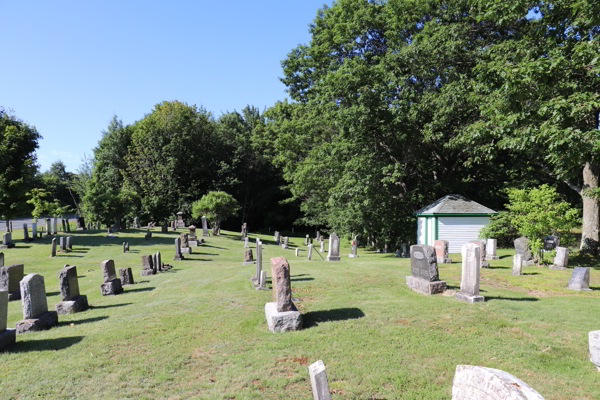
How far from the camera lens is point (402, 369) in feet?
19.3

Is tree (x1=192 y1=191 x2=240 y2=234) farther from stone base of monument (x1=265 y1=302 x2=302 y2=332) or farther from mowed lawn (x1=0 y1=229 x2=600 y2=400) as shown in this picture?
stone base of monument (x1=265 y1=302 x2=302 y2=332)

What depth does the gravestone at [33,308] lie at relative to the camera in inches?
335

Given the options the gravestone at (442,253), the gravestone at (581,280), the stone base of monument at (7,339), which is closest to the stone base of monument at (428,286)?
the gravestone at (581,280)

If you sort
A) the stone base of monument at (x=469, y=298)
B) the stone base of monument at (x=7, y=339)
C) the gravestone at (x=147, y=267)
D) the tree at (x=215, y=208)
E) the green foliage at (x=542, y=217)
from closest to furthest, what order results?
Result: the stone base of monument at (x=7, y=339) < the stone base of monument at (x=469, y=298) < the green foliage at (x=542, y=217) < the gravestone at (x=147, y=267) < the tree at (x=215, y=208)

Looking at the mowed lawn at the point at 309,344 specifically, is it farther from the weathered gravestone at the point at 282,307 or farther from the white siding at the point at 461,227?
the white siding at the point at 461,227

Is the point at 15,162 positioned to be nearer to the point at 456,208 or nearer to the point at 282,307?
the point at 282,307

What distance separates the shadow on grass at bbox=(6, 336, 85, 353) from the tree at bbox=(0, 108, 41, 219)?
23657mm

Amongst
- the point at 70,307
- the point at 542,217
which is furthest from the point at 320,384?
the point at 542,217

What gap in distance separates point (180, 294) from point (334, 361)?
282 inches

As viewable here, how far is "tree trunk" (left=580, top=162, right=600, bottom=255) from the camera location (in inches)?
731

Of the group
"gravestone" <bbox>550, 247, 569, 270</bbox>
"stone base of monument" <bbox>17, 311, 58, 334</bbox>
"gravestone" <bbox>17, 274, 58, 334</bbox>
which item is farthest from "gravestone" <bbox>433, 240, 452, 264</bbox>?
"gravestone" <bbox>17, 274, 58, 334</bbox>

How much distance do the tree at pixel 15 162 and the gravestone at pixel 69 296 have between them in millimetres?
20539

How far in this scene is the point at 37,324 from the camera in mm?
8570

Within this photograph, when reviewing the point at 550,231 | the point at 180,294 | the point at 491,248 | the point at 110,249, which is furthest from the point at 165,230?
the point at 550,231
